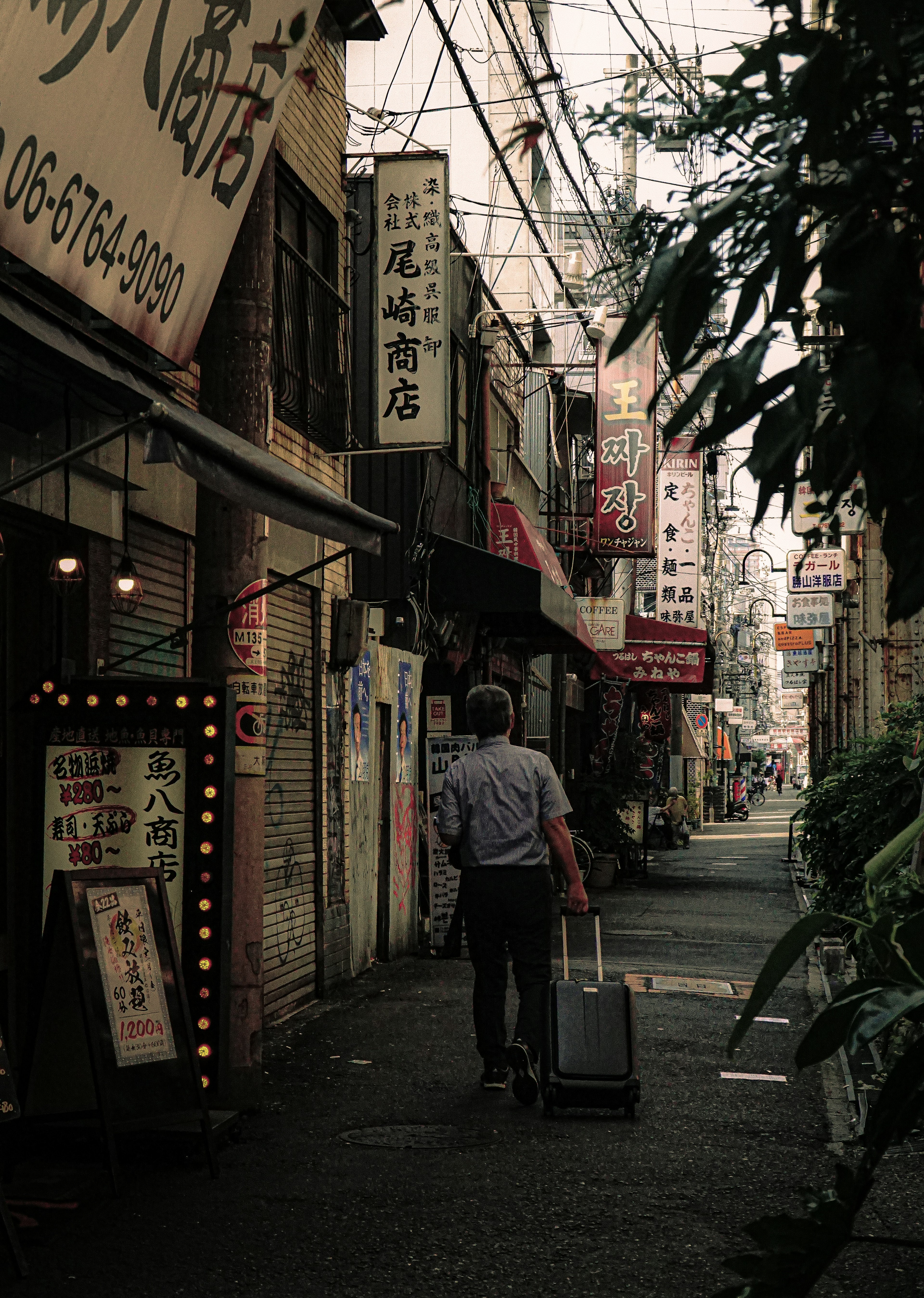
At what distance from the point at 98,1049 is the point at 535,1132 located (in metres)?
2.25

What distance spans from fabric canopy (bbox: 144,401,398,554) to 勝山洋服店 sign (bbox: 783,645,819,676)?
36.2m

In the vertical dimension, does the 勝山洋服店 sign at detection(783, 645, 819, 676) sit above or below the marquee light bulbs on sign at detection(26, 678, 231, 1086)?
above

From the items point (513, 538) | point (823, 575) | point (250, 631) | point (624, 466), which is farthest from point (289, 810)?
point (823, 575)

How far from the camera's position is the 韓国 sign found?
A: 4128cm

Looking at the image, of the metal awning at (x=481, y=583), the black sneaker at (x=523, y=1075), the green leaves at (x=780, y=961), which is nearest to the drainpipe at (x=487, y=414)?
the metal awning at (x=481, y=583)

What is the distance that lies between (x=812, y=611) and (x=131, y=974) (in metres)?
28.1

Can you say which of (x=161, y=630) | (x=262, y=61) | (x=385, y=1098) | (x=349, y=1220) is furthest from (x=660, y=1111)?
(x=262, y=61)

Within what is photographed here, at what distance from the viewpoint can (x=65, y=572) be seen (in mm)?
6996

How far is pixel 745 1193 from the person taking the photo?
589 cm

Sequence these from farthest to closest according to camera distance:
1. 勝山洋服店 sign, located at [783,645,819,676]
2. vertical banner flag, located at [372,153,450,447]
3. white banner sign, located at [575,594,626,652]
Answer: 勝山洋服店 sign, located at [783,645,819,676]
white banner sign, located at [575,594,626,652]
vertical banner flag, located at [372,153,450,447]

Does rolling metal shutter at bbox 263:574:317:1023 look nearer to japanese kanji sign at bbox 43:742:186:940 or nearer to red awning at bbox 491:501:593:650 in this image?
japanese kanji sign at bbox 43:742:186:940

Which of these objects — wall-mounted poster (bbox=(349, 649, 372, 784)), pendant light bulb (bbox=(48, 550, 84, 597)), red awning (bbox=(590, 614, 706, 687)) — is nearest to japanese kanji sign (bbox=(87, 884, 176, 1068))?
pendant light bulb (bbox=(48, 550, 84, 597))

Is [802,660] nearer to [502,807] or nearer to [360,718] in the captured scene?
[360,718]

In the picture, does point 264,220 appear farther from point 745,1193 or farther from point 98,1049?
point 745,1193
